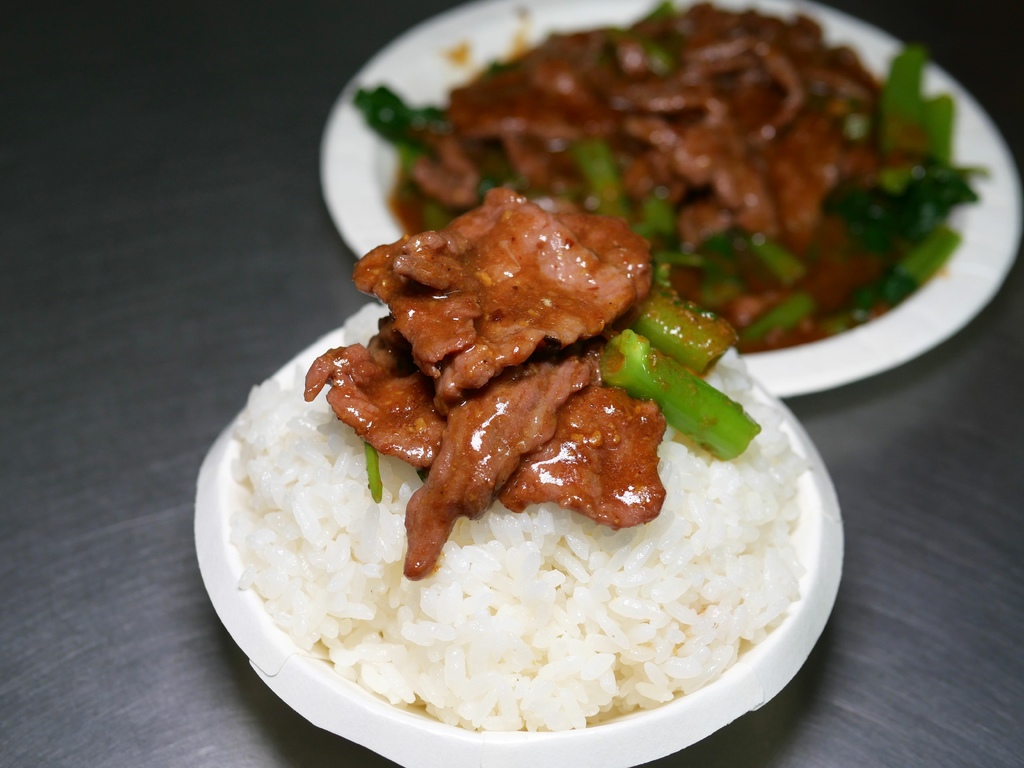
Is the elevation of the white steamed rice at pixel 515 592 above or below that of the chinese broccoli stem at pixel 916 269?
above

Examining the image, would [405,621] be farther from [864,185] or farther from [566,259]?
[864,185]

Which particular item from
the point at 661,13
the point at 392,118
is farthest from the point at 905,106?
the point at 392,118

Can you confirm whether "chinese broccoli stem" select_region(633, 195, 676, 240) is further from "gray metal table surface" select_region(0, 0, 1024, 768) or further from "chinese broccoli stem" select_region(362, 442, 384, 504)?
"chinese broccoli stem" select_region(362, 442, 384, 504)

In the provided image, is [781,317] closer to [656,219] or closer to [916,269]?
[916,269]

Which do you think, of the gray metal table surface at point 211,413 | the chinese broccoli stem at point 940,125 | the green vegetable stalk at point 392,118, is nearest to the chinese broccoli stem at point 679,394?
the gray metal table surface at point 211,413

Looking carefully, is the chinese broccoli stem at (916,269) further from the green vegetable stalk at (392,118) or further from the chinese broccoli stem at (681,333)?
the green vegetable stalk at (392,118)

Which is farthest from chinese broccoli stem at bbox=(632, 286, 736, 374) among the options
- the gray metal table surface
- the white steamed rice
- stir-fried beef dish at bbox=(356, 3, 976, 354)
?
stir-fried beef dish at bbox=(356, 3, 976, 354)
